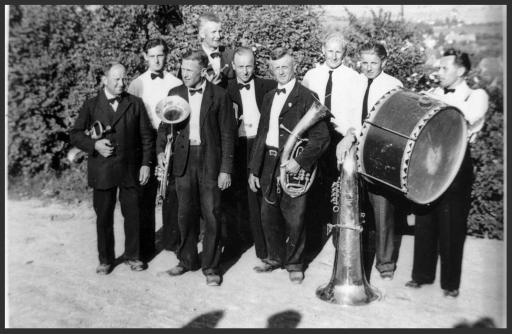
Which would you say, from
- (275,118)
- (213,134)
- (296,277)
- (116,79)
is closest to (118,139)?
(116,79)

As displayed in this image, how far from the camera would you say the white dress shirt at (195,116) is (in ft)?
17.4

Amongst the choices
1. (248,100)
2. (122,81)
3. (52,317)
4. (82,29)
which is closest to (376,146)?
(248,100)

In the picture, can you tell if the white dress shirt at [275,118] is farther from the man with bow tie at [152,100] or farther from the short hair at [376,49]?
the man with bow tie at [152,100]

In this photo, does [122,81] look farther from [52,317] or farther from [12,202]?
[12,202]

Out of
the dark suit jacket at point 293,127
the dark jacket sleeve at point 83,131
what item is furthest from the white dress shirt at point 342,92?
the dark jacket sleeve at point 83,131

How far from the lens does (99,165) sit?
215 inches

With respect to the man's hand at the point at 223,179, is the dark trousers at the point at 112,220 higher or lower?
lower

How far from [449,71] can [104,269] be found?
378 cm

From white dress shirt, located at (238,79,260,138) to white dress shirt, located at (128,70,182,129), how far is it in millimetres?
748

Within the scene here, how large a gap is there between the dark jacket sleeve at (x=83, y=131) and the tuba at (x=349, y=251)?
245 centimetres

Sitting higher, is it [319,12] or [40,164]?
[319,12]

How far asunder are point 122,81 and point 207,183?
4.17 feet

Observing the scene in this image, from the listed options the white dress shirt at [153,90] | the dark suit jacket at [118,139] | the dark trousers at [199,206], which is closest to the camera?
the dark trousers at [199,206]

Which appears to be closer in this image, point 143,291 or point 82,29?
point 143,291
